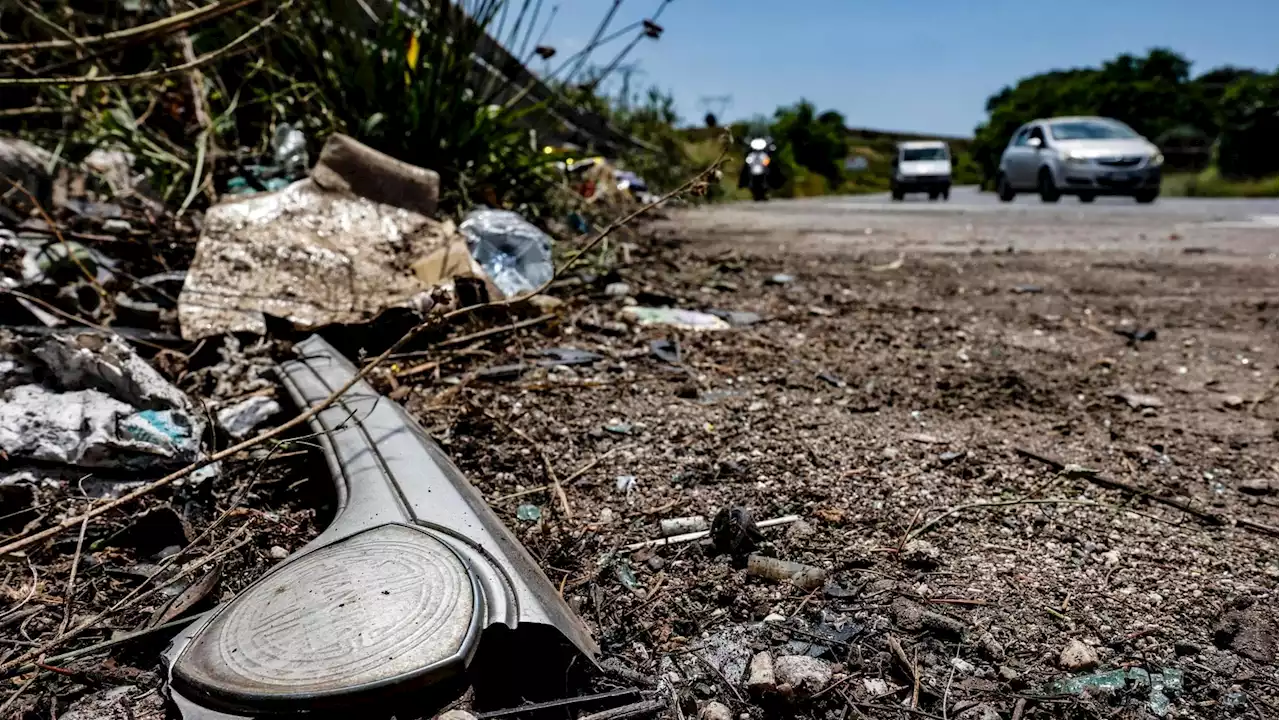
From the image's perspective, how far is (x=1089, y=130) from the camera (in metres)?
12.9

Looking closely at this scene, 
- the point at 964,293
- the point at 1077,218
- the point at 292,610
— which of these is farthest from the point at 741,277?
the point at 1077,218

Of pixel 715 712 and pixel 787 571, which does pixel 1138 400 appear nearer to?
pixel 787 571

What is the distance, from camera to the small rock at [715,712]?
1.04 meters

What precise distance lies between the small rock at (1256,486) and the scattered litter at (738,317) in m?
1.57

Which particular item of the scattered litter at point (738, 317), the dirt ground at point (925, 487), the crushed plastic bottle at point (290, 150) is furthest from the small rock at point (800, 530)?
the crushed plastic bottle at point (290, 150)

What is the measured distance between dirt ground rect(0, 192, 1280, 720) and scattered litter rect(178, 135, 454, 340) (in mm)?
214

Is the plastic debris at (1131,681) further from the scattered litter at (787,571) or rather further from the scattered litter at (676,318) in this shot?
the scattered litter at (676,318)

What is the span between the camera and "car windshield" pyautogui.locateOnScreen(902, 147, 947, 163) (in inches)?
832

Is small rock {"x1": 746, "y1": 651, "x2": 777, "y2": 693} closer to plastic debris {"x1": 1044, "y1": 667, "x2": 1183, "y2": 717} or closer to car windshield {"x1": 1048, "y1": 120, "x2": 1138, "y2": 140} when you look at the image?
plastic debris {"x1": 1044, "y1": 667, "x2": 1183, "y2": 717}

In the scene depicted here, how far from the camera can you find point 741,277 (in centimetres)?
394

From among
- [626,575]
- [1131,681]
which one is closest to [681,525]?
[626,575]

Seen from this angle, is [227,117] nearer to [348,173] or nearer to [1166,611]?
[348,173]

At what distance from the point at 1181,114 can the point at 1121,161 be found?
26998 mm

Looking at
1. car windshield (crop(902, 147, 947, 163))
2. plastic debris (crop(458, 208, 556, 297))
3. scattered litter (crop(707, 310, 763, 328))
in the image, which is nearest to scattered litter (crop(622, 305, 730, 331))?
scattered litter (crop(707, 310, 763, 328))
